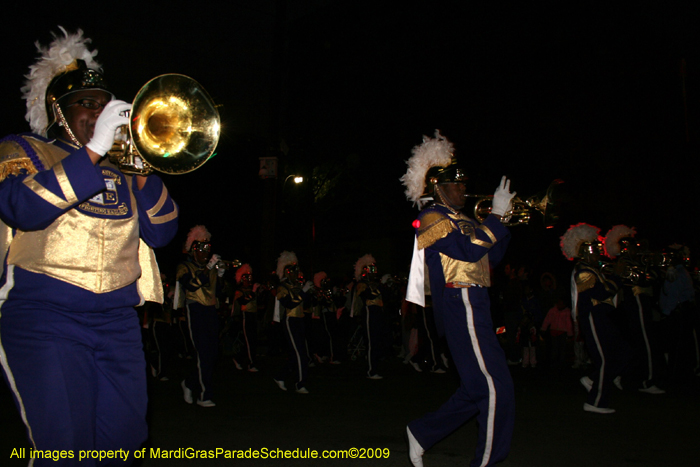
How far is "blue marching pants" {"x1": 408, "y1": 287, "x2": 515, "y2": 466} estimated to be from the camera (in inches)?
152

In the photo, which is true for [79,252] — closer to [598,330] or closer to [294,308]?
[598,330]

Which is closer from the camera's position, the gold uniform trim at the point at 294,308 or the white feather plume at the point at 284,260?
the gold uniform trim at the point at 294,308

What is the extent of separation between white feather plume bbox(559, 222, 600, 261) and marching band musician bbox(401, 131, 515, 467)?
3.84 metres

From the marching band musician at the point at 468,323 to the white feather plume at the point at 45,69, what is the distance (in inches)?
101

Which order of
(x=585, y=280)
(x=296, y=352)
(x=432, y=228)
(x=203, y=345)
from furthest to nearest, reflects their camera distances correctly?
(x=296, y=352)
(x=203, y=345)
(x=585, y=280)
(x=432, y=228)

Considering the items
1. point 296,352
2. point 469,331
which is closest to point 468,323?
point 469,331

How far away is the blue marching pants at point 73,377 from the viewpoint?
2.18 m

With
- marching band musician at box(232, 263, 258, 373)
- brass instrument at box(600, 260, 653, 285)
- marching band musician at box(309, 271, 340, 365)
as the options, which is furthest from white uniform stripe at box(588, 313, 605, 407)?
marching band musician at box(309, 271, 340, 365)

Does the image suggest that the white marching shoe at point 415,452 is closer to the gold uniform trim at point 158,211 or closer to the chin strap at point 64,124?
the gold uniform trim at point 158,211

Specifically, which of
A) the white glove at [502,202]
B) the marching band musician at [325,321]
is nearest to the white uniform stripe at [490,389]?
the white glove at [502,202]

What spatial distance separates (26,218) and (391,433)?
4305 millimetres

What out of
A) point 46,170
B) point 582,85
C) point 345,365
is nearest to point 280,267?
point 345,365

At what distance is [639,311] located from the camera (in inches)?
320

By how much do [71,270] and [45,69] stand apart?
1.11m
